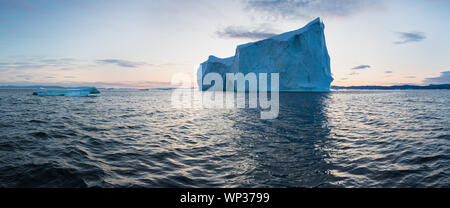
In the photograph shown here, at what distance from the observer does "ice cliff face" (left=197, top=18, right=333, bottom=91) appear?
52.0m

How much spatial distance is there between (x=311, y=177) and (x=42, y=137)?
8.81 meters

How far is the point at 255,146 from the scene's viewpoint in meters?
6.82

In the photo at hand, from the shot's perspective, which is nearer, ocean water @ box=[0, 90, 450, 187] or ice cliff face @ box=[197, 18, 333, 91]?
ocean water @ box=[0, 90, 450, 187]

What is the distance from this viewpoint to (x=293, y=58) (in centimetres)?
5247

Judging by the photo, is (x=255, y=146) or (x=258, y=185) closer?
(x=258, y=185)

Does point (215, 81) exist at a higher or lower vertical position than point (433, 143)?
higher

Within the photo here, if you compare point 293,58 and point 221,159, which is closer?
point 221,159

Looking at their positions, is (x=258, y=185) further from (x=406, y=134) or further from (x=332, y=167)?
(x=406, y=134)

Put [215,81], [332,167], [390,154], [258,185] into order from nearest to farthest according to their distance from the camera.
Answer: [258,185] < [332,167] < [390,154] < [215,81]

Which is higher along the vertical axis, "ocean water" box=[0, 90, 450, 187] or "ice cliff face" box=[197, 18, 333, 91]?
"ice cliff face" box=[197, 18, 333, 91]

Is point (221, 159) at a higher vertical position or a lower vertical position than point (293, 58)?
lower
